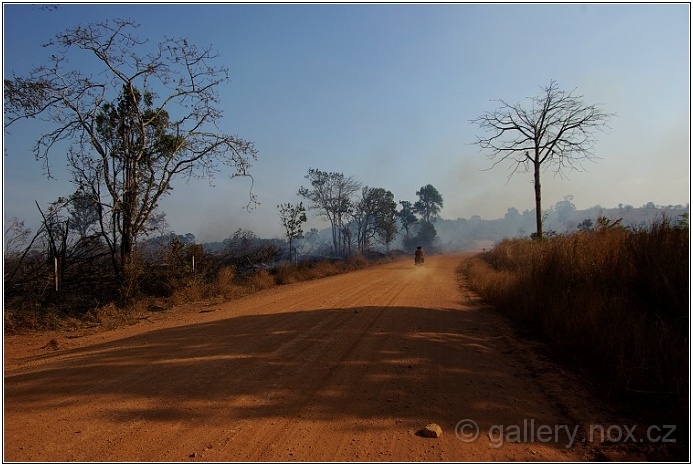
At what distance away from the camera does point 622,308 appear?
240 inches

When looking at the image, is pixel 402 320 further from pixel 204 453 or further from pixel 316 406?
pixel 204 453

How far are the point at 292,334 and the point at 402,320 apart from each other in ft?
7.46

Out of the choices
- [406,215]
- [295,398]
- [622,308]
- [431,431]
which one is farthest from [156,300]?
[406,215]

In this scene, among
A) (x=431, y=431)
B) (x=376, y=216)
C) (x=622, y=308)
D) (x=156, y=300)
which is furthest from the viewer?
(x=376, y=216)

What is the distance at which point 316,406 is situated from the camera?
4109 millimetres

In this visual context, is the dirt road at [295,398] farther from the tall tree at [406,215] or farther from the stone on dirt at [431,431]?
the tall tree at [406,215]

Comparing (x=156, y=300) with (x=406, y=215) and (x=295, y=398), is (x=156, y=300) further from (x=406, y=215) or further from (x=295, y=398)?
(x=406, y=215)

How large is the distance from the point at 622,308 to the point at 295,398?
186 inches

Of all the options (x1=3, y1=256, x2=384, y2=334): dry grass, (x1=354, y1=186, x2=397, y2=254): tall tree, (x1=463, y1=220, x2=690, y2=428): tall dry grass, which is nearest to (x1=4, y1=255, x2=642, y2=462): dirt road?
(x1=463, y1=220, x2=690, y2=428): tall dry grass

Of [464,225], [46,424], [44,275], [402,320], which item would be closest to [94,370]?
[46,424]

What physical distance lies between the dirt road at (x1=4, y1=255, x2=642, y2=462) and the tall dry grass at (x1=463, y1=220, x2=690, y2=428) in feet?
1.85

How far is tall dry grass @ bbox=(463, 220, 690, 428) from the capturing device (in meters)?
4.56

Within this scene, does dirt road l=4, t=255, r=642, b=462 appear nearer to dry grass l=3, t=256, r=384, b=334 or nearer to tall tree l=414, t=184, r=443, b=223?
dry grass l=3, t=256, r=384, b=334

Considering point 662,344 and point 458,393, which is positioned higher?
point 662,344
